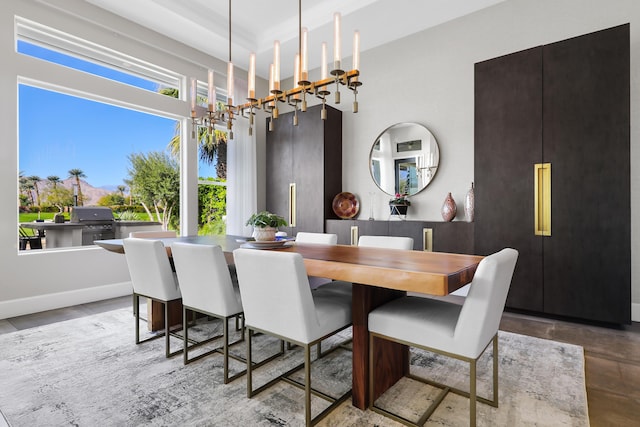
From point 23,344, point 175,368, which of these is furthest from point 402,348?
point 23,344

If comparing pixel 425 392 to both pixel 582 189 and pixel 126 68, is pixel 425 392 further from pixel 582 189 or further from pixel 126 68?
pixel 126 68

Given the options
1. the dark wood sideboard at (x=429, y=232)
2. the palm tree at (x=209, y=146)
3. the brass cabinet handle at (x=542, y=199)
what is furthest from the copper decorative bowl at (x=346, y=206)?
the brass cabinet handle at (x=542, y=199)

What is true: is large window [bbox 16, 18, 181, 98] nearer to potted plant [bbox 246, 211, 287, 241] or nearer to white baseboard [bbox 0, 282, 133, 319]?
white baseboard [bbox 0, 282, 133, 319]

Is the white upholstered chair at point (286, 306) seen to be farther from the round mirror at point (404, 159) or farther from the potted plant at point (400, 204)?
the round mirror at point (404, 159)

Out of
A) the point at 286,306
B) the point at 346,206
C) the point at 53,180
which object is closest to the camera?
the point at 286,306

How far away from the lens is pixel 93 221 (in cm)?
399

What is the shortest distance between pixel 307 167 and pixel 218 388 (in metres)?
3.30

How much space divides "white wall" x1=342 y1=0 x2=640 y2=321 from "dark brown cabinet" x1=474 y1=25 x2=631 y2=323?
50 cm

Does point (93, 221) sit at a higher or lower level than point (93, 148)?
lower

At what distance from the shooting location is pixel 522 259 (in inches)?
124

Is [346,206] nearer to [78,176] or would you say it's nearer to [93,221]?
[93,221]

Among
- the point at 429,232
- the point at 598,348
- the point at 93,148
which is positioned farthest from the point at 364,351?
the point at 93,148

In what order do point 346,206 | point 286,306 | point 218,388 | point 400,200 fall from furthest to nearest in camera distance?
point 346,206, point 400,200, point 218,388, point 286,306

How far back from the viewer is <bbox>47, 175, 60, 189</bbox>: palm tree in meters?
3.68
